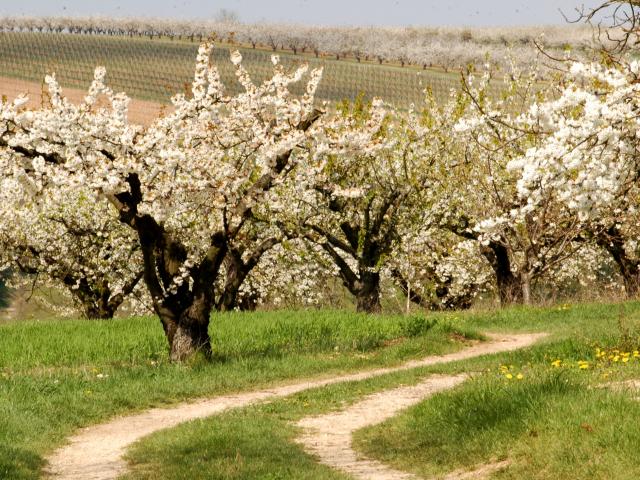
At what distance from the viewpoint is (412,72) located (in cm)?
11081

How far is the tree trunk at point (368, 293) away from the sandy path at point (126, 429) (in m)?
10.7

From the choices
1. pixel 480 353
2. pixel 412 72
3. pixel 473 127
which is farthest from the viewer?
pixel 412 72

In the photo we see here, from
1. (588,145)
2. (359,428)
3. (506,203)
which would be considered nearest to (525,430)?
(588,145)

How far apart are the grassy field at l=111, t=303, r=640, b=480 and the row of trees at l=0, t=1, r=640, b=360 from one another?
7.32 ft

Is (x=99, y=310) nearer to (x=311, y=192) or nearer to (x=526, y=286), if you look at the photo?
(x=311, y=192)

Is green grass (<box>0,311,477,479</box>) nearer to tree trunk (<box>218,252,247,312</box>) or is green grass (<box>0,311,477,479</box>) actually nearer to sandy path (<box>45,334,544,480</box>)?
sandy path (<box>45,334,544,480</box>)

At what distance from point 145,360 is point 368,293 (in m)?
13.4

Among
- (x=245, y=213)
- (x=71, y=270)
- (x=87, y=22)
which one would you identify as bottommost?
(x=71, y=270)

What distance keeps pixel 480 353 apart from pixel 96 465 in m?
12.6

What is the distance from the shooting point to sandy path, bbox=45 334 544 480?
12094 mm

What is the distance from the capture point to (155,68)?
331ft

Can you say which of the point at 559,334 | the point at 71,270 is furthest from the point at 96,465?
the point at 71,270

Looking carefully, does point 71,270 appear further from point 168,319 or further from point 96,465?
point 96,465

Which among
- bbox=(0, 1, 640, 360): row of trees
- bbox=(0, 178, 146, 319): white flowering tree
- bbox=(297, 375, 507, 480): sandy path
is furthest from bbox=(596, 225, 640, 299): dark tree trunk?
bbox=(297, 375, 507, 480): sandy path
